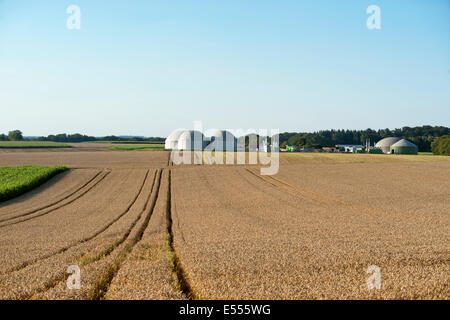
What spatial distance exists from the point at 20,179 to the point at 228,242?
28.3m

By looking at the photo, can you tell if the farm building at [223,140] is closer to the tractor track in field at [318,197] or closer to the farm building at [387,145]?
the farm building at [387,145]

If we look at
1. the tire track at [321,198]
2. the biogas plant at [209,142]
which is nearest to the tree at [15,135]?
the biogas plant at [209,142]

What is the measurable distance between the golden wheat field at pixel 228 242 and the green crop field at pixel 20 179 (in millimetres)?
1721

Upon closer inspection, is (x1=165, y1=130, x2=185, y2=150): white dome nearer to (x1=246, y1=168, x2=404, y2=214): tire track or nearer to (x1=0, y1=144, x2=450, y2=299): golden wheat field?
(x1=246, y1=168, x2=404, y2=214): tire track

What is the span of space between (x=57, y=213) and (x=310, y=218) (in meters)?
14.0

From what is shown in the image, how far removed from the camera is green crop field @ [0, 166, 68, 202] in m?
29.0

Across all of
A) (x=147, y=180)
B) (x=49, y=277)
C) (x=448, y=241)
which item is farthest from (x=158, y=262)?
(x=147, y=180)

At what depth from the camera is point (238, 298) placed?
313 inches

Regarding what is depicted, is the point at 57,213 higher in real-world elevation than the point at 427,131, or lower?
lower

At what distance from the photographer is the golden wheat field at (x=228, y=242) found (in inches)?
341

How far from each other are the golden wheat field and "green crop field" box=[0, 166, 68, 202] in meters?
1.72

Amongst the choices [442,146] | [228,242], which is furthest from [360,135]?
[228,242]

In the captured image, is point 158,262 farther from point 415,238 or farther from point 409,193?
point 409,193
